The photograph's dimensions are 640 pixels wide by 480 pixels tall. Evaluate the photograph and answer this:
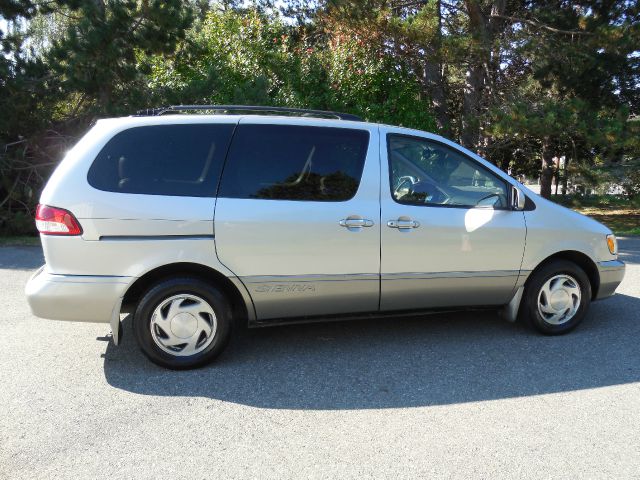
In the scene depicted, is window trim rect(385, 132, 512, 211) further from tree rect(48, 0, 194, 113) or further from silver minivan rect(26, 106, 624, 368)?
tree rect(48, 0, 194, 113)

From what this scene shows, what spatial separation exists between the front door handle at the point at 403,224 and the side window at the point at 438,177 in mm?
161

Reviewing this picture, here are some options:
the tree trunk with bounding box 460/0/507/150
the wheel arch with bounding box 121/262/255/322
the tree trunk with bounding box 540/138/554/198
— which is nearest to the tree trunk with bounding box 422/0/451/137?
the tree trunk with bounding box 460/0/507/150

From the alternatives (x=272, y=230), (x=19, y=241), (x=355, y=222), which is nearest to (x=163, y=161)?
(x=272, y=230)

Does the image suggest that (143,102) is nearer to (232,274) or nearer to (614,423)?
(232,274)

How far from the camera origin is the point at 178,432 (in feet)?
10.2

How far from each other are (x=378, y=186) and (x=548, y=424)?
2.03m

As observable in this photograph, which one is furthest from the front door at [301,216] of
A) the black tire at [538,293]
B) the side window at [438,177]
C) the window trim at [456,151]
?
the black tire at [538,293]

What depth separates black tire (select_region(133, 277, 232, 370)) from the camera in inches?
151

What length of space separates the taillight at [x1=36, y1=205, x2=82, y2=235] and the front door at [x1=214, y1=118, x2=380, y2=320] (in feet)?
3.16

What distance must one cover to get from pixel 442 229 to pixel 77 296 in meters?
2.77

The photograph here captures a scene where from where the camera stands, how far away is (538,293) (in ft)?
15.1

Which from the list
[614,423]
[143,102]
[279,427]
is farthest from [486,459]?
[143,102]

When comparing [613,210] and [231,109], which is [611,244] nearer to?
[231,109]

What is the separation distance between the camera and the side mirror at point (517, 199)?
4473 millimetres
